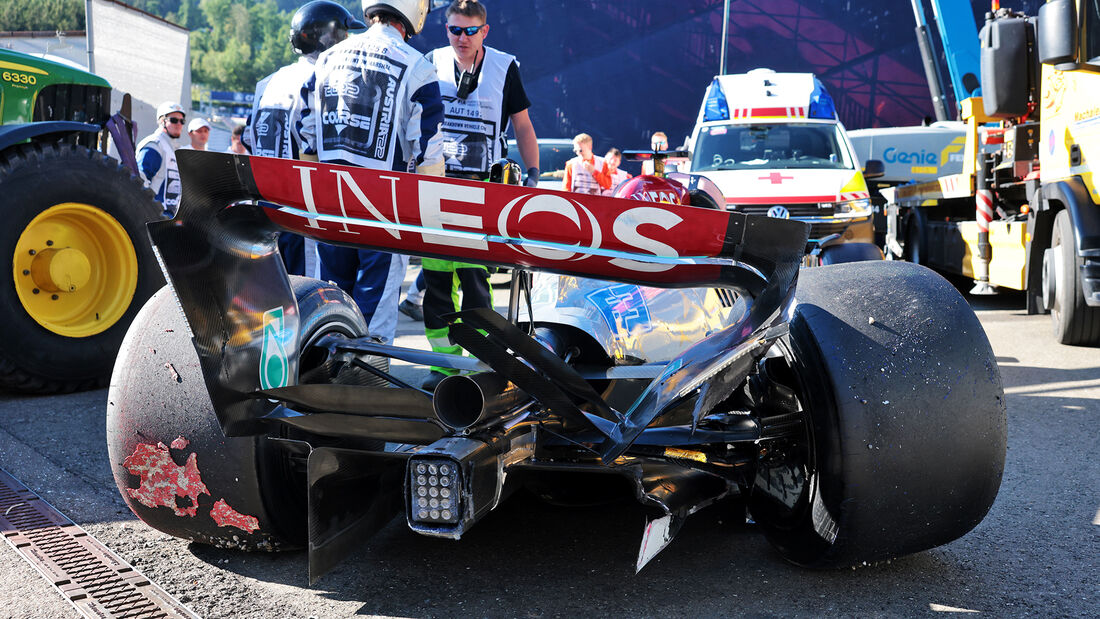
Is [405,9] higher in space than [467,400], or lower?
higher

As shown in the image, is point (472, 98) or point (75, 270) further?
point (75, 270)

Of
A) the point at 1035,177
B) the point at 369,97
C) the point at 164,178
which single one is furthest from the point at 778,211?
the point at 164,178

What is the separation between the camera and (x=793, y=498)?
253 cm

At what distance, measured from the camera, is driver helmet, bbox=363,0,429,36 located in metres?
4.07

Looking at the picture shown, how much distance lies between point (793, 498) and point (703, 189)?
210 centimetres

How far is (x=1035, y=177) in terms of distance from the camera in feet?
24.9

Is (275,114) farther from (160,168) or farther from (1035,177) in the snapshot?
(1035,177)

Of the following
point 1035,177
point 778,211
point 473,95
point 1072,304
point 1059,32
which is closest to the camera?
point 473,95

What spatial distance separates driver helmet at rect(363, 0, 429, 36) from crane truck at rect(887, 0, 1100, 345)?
4160 mm

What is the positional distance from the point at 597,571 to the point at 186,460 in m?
1.15

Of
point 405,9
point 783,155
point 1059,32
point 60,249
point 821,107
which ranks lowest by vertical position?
point 60,249

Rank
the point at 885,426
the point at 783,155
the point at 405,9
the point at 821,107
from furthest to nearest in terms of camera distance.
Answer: the point at 821,107 < the point at 783,155 < the point at 405,9 < the point at 885,426

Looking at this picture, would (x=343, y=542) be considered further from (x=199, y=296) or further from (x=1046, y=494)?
(x=1046, y=494)

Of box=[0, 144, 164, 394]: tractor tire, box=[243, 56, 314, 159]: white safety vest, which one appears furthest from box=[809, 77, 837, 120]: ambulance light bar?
box=[0, 144, 164, 394]: tractor tire
